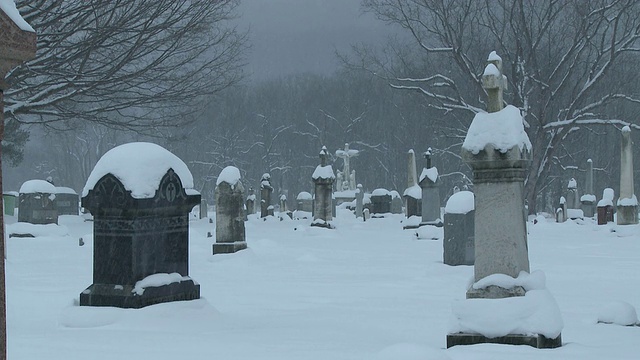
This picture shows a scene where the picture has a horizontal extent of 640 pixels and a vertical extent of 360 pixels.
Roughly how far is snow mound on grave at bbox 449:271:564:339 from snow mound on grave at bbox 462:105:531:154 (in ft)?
4.05

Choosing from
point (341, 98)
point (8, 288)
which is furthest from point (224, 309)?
point (341, 98)

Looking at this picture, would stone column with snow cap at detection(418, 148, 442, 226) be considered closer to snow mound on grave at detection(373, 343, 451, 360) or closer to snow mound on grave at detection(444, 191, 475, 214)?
snow mound on grave at detection(444, 191, 475, 214)

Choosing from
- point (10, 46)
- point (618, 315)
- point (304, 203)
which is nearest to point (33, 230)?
point (618, 315)

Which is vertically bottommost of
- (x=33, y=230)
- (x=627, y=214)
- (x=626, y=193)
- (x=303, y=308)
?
(x=303, y=308)

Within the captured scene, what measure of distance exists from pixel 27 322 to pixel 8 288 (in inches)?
114

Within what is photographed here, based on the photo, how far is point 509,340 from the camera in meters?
5.64

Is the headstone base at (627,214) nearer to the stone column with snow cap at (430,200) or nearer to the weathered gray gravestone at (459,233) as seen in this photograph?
the stone column with snow cap at (430,200)

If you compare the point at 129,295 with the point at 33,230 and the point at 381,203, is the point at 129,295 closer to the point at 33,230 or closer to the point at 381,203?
the point at 33,230

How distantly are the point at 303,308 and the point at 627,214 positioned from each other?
16.9 meters

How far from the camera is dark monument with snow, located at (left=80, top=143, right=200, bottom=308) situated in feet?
23.2

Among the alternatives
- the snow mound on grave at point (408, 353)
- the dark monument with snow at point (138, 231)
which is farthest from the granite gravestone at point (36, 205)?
the snow mound on grave at point (408, 353)

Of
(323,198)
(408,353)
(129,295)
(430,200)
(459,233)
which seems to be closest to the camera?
(408,353)

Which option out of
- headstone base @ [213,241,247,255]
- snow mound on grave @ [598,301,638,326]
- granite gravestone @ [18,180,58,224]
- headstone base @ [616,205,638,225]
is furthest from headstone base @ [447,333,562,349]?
granite gravestone @ [18,180,58,224]

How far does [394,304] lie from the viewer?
830 centimetres
